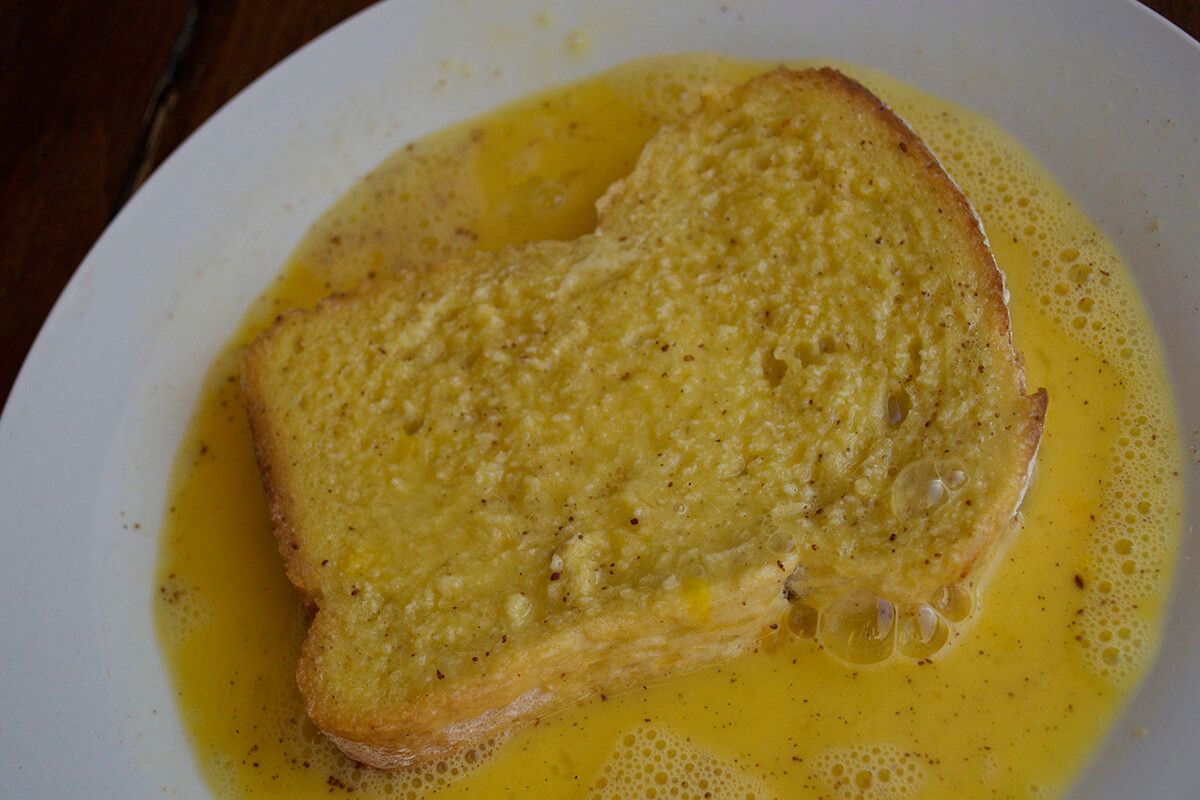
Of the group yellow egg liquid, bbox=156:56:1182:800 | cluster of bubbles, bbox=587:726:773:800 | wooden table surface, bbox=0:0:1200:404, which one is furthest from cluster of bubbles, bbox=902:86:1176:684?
wooden table surface, bbox=0:0:1200:404

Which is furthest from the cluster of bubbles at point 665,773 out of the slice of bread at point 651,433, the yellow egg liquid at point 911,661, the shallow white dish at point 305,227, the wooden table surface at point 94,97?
the wooden table surface at point 94,97

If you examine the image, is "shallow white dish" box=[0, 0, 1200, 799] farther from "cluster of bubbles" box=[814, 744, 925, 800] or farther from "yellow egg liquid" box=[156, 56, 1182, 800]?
"cluster of bubbles" box=[814, 744, 925, 800]

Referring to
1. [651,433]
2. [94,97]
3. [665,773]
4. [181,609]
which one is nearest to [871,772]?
[665,773]

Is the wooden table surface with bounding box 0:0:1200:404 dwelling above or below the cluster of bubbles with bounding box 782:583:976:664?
below

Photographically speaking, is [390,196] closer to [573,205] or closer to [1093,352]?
[573,205]

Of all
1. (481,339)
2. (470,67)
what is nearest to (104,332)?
(481,339)

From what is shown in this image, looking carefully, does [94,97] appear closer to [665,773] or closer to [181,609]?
[181,609]

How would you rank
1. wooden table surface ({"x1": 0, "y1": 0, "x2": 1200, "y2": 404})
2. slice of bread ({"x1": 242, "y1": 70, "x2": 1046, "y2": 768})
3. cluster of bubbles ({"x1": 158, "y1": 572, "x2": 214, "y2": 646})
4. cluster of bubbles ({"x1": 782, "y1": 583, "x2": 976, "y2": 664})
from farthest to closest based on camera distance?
wooden table surface ({"x1": 0, "y1": 0, "x2": 1200, "y2": 404}), cluster of bubbles ({"x1": 158, "y1": 572, "x2": 214, "y2": 646}), cluster of bubbles ({"x1": 782, "y1": 583, "x2": 976, "y2": 664}), slice of bread ({"x1": 242, "y1": 70, "x2": 1046, "y2": 768})
